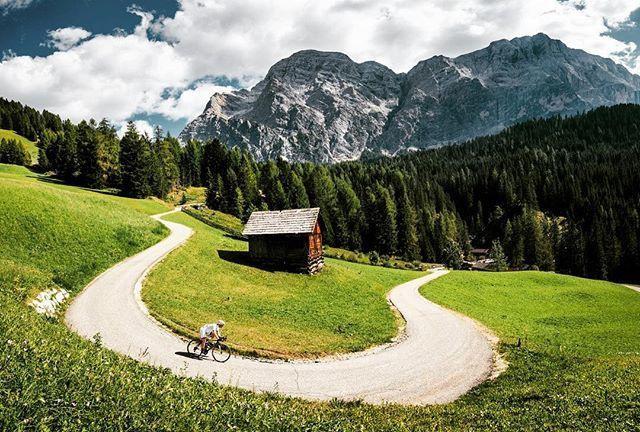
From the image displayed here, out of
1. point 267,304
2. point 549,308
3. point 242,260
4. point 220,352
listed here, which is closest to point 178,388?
point 220,352

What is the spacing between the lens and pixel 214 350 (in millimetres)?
22609

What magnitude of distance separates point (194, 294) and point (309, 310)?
1010cm

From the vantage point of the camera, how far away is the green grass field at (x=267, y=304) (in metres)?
26.1

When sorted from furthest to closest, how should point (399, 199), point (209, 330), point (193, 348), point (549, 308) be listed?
point (399, 199) < point (549, 308) < point (193, 348) < point (209, 330)

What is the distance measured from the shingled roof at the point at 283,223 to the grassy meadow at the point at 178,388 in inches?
737

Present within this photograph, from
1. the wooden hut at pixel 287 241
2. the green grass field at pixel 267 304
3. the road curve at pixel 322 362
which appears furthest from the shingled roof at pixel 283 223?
the road curve at pixel 322 362

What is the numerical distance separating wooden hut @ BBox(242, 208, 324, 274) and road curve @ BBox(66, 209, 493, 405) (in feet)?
57.4

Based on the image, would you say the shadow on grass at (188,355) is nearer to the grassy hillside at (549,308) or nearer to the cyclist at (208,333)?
the cyclist at (208,333)

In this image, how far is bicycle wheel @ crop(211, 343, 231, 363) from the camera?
21984 mm

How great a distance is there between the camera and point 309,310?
3434 centimetres

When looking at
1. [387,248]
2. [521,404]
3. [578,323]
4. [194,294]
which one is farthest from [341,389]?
[387,248]

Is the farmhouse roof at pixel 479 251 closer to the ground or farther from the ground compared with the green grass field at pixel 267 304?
closer to the ground

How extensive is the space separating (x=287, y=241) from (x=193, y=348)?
26265mm

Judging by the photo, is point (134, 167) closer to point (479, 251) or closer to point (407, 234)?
point (407, 234)
